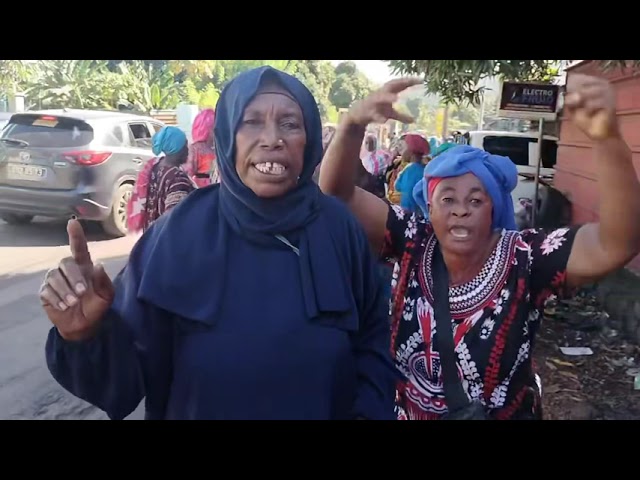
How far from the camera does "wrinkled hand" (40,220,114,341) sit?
1.32m

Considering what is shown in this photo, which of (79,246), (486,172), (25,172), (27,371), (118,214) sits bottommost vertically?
(27,371)

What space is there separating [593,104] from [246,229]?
0.90 m

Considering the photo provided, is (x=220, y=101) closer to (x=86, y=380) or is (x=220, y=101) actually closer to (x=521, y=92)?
(x=86, y=380)

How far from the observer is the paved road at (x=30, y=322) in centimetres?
396

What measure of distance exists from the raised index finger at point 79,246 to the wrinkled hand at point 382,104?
0.88 metres

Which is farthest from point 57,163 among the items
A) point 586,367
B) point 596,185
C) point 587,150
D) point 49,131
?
Result: point 587,150

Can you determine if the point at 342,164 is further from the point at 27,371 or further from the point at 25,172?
the point at 25,172

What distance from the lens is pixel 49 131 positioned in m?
8.13

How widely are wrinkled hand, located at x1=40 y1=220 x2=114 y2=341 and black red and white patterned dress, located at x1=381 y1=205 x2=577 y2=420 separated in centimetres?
96

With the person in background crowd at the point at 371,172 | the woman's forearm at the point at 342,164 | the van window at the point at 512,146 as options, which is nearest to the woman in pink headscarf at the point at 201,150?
the person in background crowd at the point at 371,172

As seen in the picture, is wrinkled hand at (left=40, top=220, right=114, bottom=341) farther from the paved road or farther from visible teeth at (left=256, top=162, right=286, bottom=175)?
the paved road

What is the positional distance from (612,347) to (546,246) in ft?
11.6

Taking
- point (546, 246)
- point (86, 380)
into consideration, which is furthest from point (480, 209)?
point (86, 380)

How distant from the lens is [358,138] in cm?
204
